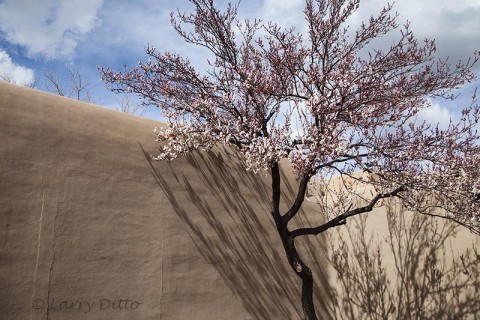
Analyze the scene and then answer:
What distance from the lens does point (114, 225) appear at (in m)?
4.34

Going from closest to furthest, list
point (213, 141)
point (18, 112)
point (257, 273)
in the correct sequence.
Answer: point (18, 112) < point (213, 141) < point (257, 273)

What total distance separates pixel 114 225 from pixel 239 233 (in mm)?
1729

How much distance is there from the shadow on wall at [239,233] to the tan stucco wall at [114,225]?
0.05 ft

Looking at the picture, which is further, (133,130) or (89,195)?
(133,130)

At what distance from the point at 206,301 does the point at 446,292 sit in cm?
289

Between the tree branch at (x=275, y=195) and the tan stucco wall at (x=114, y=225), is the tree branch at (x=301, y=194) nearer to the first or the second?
the tree branch at (x=275, y=195)

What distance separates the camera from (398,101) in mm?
4867

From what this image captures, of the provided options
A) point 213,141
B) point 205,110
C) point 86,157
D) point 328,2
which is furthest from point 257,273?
point 328,2

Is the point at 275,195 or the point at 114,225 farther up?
the point at 275,195

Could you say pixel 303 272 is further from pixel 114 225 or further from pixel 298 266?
pixel 114 225

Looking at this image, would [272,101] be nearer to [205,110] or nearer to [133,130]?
[205,110]
